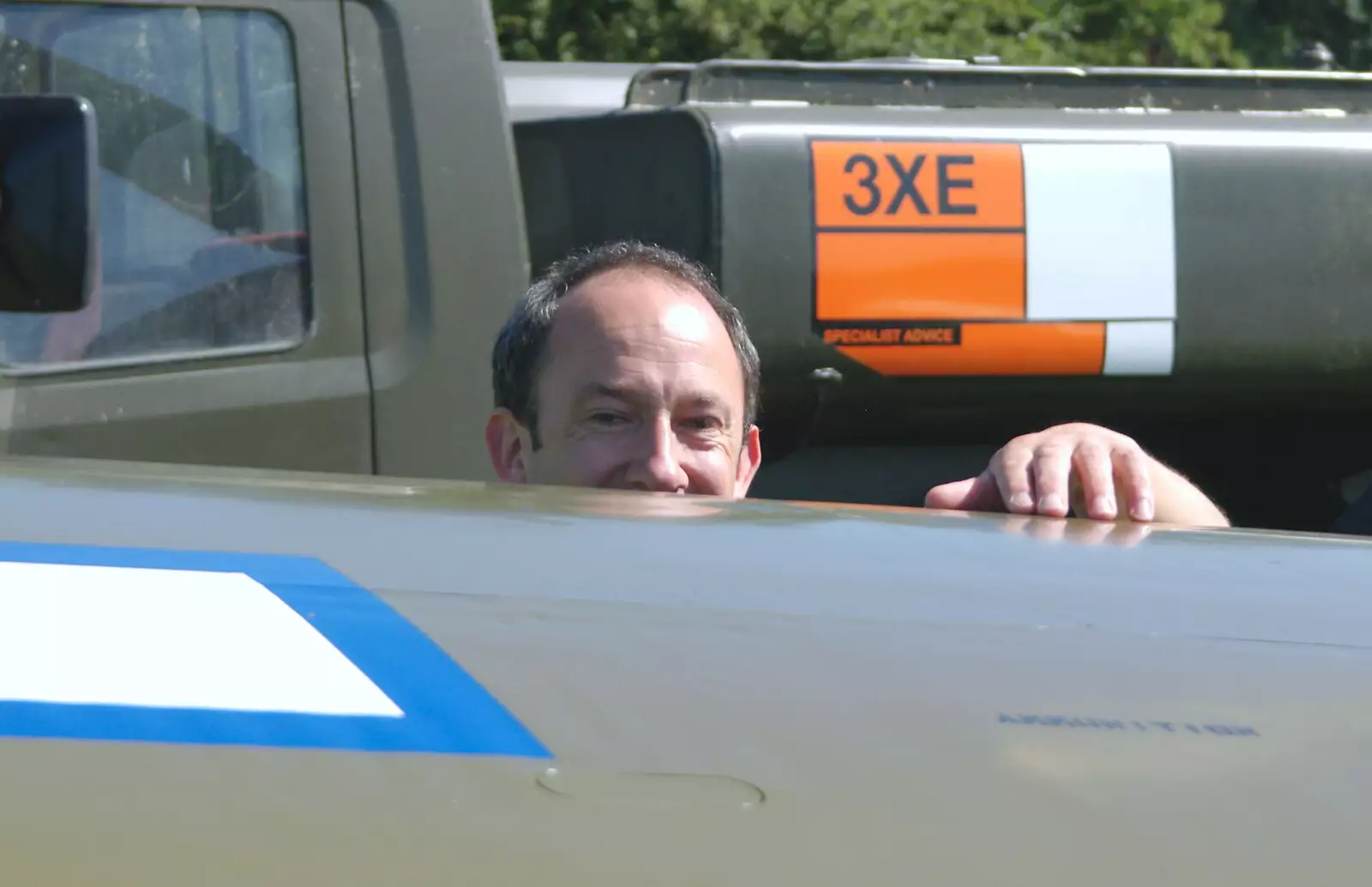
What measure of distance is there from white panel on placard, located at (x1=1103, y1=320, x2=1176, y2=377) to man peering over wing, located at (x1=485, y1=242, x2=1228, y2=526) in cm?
117

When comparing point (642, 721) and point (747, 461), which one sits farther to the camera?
point (747, 461)

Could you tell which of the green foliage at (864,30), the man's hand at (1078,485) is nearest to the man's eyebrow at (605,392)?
the man's hand at (1078,485)

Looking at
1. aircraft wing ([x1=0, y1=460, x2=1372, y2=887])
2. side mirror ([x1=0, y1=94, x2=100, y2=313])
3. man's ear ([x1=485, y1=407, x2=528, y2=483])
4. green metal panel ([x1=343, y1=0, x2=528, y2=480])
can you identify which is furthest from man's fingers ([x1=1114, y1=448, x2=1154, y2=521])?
green metal panel ([x1=343, y1=0, x2=528, y2=480])

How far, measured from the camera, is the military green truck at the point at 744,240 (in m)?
2.78

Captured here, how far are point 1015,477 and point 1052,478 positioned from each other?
39 millimetres

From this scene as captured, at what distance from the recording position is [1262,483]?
364cm

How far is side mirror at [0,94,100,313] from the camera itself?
1878 millimetres

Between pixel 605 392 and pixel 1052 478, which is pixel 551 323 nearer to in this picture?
pixel 605 392

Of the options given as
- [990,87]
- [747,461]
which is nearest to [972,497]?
[747,461]

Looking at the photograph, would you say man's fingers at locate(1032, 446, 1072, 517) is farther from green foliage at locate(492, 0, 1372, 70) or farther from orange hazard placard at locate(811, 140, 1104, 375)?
green foliage at locate(492, 0, 1372, 70)

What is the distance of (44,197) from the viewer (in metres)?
1.86

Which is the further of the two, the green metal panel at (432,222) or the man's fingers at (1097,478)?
the green metal panel at (432,222)

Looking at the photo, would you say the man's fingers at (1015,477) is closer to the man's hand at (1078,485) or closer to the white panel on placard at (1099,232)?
the man's hand at (1078,485)

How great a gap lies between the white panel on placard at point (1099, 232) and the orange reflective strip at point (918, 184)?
0.15 ft
